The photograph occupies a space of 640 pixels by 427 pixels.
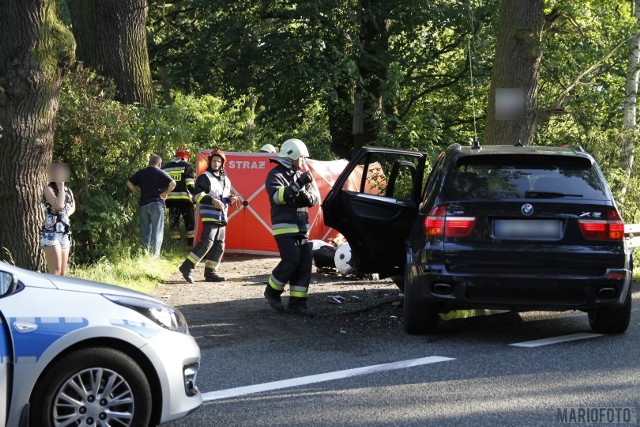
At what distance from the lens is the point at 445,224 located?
8.27m

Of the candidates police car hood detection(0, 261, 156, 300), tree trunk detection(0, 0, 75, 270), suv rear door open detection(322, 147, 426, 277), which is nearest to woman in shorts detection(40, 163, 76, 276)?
tree trunk detection(0, 0, 75, 270)

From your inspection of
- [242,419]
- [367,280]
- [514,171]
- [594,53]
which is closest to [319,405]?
[242,419]

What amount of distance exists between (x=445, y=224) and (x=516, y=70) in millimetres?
6277

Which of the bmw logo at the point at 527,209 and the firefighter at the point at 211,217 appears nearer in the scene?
the bmw logo at the point at 527,209

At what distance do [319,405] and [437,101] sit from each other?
2105cm

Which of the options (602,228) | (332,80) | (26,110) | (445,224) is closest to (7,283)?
(445,224)

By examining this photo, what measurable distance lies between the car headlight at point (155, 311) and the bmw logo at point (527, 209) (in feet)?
11.7

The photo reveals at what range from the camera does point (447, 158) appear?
8867 mm

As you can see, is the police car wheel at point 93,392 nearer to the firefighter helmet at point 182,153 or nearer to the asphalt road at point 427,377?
the asphalt road at point 427,377

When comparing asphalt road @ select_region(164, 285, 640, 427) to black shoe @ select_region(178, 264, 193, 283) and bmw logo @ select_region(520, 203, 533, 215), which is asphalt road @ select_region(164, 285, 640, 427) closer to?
bmw logo @ select_region(520, 203, 533, 215)

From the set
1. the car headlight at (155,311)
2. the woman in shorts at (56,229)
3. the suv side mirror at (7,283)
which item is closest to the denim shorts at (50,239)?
the woman in shorts at (56,229)

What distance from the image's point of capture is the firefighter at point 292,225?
404 inches

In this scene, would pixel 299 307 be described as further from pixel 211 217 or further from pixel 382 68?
pixel 382 68

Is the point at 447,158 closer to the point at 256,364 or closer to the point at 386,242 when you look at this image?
the point at 386,242
